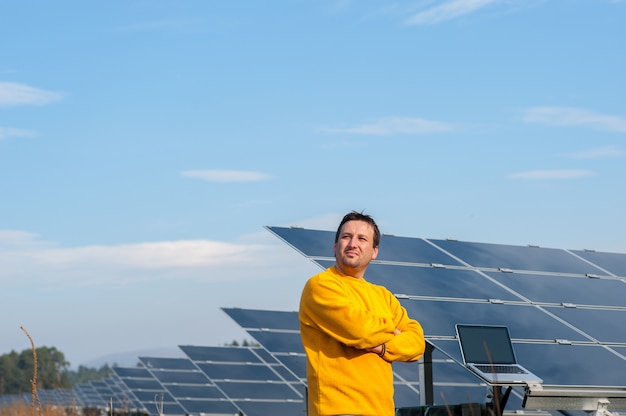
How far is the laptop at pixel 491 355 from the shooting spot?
832 cm

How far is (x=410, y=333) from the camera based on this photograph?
551cm

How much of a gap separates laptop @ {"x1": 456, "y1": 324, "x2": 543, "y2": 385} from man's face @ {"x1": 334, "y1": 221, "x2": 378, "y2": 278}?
3272mm

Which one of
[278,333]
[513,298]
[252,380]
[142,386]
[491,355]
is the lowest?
[142,386]

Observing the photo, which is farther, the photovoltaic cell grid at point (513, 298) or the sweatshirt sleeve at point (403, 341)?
the photovoltaic cell grid at point (513, 298)

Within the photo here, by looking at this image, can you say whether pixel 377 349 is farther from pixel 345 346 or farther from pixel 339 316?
pixel 339 316

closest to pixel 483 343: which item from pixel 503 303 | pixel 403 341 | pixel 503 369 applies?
pixel 503 369

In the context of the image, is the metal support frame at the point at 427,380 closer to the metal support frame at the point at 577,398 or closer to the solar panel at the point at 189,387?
the metal support frame at the point at 577,398

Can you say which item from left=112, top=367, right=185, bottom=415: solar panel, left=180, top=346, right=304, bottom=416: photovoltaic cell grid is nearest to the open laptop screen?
left=180, top=346, right=304, bottom=416: photovoltaic cell grid

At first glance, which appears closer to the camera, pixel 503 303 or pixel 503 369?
pixel 503 369

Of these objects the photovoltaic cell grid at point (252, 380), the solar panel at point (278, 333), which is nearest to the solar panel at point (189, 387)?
the photovoltaic cell grid at point (252, 380)

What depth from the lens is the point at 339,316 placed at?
5090 millimetres

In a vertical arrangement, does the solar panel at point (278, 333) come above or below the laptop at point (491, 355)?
below

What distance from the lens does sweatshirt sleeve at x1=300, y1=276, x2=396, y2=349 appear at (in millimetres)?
5074

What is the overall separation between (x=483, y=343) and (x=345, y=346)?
374cm
